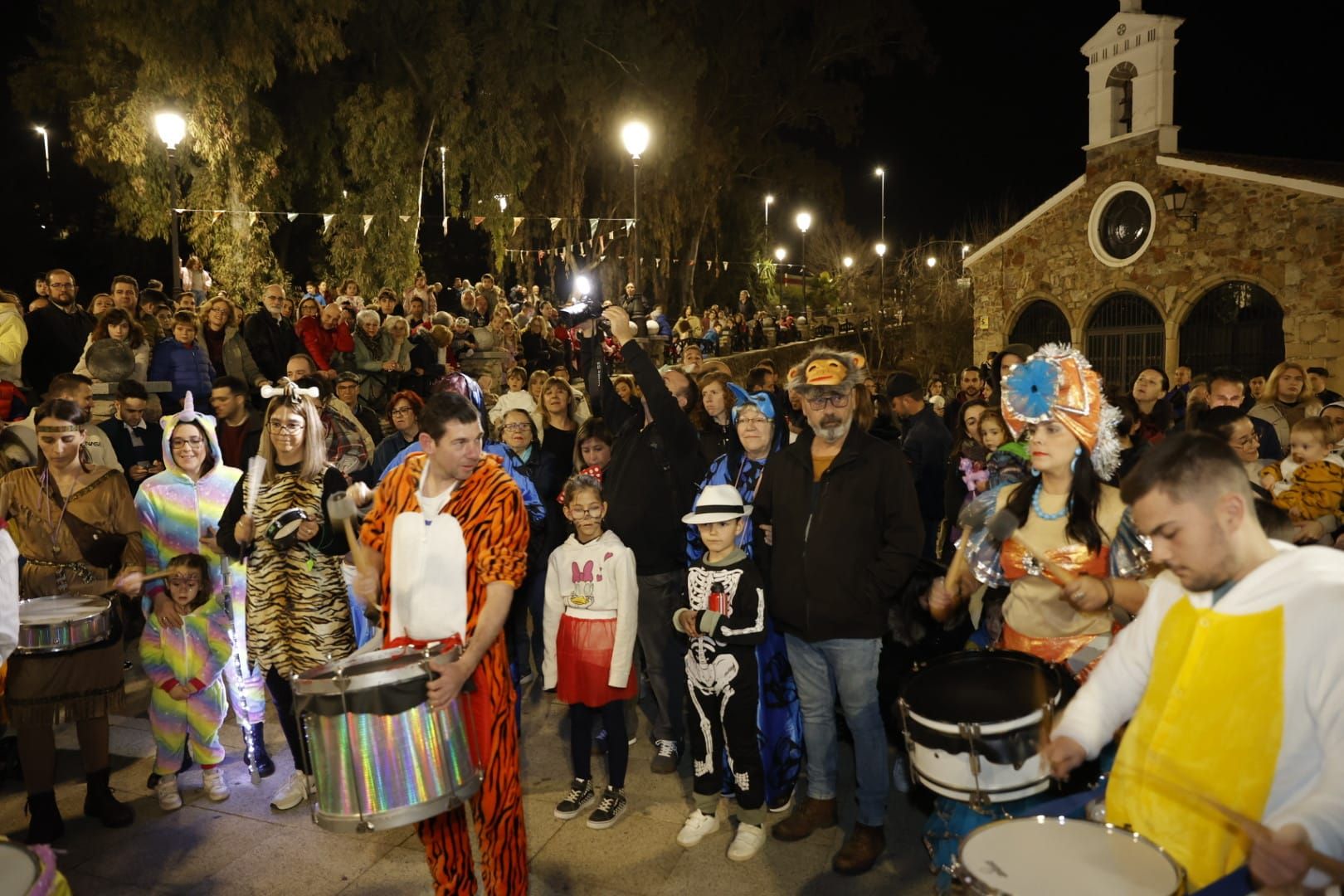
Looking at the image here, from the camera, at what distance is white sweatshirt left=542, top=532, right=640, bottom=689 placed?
474cm

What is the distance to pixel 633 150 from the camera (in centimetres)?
1098

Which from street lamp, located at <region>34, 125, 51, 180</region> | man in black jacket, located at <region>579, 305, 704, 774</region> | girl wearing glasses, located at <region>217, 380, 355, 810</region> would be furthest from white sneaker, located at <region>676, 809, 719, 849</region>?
street lamp, located at <region>34, 125, 51, 180</region>

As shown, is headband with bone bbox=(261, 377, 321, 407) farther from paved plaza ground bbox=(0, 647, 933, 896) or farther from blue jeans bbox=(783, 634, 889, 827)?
blue jeans bbox=(783, 634, 889, 827)

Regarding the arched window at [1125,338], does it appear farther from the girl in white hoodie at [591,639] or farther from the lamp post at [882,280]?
the girl in white hoodie at [591,639]

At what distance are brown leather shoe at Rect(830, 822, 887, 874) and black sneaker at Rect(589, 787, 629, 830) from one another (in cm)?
107

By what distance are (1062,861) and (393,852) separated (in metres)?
3.14

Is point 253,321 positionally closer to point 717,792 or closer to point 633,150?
point 633,150

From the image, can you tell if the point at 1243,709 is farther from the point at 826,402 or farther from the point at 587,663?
the point at 587,663

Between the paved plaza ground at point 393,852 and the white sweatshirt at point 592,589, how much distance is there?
0.74 meters

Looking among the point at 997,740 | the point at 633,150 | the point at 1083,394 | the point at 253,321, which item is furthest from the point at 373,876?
the point at 633,150

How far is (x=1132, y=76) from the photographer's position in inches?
784

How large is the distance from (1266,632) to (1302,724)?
21 centimetres

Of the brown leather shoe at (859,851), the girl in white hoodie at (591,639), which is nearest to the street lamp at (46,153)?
the girl in white hoodie at (591,639)

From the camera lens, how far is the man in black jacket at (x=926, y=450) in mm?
7277
